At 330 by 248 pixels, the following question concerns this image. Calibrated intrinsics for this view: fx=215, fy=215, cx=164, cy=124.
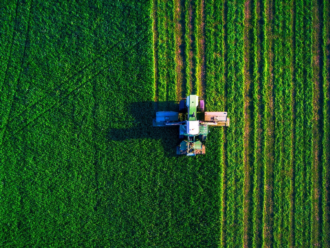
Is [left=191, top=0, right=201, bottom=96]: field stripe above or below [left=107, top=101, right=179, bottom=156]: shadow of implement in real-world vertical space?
above

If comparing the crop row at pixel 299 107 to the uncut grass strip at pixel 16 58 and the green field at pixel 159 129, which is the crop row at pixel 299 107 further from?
the uncut grass strip at pixel 16 58

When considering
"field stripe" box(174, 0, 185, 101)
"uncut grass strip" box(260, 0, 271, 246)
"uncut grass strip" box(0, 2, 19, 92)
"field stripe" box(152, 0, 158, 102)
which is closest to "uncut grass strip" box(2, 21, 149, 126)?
"field stripe" box(152, 0, 158, 102)

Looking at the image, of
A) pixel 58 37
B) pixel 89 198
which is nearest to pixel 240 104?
pixel 89 198

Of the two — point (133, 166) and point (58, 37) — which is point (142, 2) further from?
point (133, 166)

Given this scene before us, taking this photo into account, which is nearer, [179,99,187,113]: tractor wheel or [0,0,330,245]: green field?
[179,99,187,113]: tractor wheel

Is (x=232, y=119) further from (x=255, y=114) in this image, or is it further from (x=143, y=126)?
(x=143, y=126)

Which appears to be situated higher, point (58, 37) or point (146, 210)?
point (58, 37)

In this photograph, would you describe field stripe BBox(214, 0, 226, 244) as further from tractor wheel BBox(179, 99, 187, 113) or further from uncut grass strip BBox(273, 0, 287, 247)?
uncut grass strip BBox(273, 0, 287, 247)
